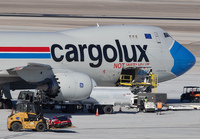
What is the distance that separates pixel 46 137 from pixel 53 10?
375ft

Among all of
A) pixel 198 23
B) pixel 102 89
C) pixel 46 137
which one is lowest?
pixel 46 137

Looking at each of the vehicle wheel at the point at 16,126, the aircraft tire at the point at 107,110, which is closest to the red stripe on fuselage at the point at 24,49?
the aircraft tire at the point at 107,110

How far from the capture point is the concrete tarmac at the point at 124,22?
33.6m

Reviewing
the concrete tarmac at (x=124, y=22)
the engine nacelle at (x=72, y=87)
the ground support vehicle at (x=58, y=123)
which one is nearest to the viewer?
the ground support vehicle at (x=58, y=123)

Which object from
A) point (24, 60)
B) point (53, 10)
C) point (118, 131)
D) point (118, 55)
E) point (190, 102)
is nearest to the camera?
point (118, 131)

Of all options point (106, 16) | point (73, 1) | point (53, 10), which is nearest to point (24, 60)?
point (106, 16)

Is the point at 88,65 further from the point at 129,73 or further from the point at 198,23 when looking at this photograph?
the point at 198,23

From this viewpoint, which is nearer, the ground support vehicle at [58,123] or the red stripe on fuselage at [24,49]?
the ground support vehicle at [58,123]

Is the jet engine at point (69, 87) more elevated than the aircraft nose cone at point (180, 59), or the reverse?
the aircraft nose cone at point (180, 59)

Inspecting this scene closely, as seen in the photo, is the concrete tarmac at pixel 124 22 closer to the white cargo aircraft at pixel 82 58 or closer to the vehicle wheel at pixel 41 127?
the vehicle wheel at pixel 41 127

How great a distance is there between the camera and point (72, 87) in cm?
4228

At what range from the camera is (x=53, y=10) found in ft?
468

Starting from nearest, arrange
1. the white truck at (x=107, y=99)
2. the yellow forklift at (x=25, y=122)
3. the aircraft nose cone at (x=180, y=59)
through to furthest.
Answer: the yellow forklift at (x=25, y=122), the white truck at (x=107, y=99), the aircraft nose cone at (x=180, y=59)

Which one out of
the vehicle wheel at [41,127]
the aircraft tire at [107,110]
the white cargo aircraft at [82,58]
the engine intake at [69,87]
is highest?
the white cargo aircraft at [82,58]
